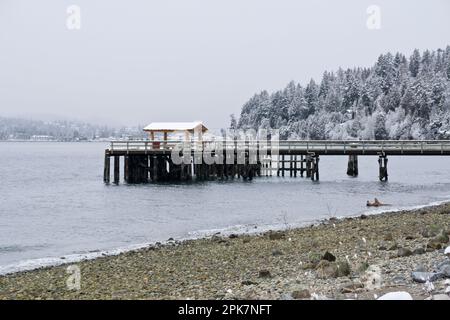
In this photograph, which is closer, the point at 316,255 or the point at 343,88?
the point at 316,255

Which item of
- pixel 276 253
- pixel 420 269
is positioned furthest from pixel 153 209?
pixel 420 269

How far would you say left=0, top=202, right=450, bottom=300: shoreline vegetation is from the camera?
10.2 m

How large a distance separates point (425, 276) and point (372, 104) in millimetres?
147063

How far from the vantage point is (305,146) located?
5062 centimetres

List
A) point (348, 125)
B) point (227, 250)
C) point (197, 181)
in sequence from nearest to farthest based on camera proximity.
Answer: point (227, 250) → point (197, 181) → point (348, 125)

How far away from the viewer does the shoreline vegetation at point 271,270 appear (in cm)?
1018

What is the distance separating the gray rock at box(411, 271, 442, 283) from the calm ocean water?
41.2ft

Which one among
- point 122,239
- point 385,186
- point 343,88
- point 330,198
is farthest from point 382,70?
point 122,239

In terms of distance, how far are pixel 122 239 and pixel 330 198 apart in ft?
58.2

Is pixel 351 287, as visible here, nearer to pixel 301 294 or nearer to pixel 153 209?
pixel 301 294

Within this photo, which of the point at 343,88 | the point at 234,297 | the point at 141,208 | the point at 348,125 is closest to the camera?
the point at 234,297

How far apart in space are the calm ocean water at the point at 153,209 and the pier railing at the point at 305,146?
2.80m
